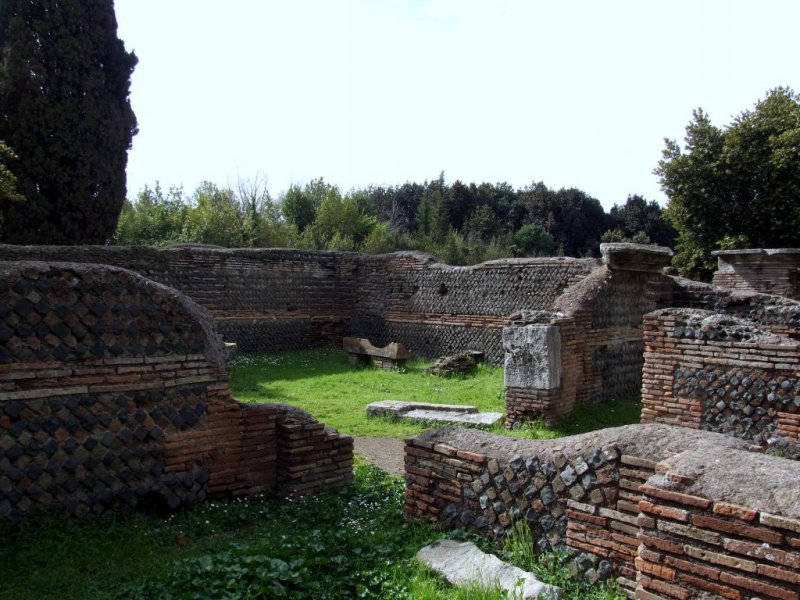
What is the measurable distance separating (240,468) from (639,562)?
3081mm

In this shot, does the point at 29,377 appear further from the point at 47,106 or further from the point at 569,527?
the point at 47,106

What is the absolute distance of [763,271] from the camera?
13.7m

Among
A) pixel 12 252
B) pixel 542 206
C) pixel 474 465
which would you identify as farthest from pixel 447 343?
pixel 542 206

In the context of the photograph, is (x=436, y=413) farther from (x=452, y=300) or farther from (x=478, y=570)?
(x=452, y=300)

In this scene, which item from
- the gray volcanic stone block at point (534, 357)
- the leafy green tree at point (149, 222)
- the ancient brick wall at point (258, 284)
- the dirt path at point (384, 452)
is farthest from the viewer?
the leafy green tree at point (149, 222)

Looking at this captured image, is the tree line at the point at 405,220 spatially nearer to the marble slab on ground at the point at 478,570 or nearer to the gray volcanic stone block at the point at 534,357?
the gray volcanic stone block at the point at 534,357

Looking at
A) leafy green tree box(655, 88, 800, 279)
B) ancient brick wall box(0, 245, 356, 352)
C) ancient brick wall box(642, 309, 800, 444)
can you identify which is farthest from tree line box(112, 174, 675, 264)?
ancient brick wall box(642, 309, 800, 444)

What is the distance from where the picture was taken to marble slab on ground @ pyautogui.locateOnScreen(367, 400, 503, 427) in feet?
25.7

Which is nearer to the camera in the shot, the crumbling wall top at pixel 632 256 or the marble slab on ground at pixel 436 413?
the marble slab on ground at pixel 436 413

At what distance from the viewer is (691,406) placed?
255 inches

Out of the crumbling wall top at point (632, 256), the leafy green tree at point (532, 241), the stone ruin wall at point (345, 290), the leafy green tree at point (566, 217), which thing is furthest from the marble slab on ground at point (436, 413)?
the leafy green tree at point (566, 217)

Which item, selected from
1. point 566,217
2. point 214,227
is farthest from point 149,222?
point 566,217

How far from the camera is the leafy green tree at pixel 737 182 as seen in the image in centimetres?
1747

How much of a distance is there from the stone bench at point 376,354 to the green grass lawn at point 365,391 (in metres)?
0.19
